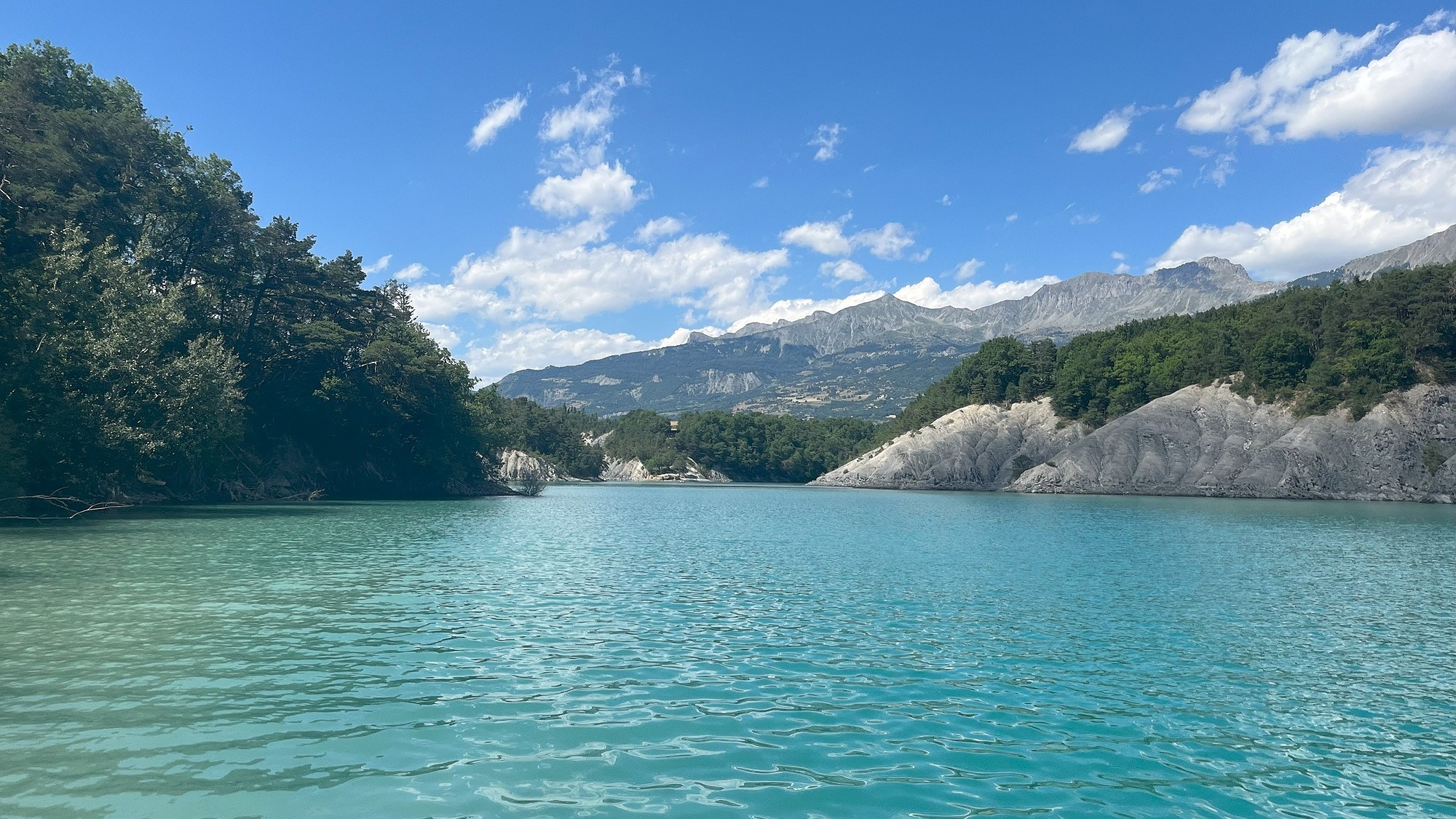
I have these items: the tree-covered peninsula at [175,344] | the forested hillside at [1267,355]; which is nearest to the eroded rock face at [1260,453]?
the forested hillside at [1267,355]

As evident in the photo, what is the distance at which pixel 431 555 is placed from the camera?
40562mm

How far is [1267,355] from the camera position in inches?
5044

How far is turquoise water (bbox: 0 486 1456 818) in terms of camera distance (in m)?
11.4

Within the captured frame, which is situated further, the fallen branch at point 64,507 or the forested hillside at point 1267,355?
the forested hillside at point 1267,355

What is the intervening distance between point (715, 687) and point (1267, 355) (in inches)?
5604

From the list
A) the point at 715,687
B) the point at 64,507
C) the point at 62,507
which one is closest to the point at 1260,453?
the point at 715,687

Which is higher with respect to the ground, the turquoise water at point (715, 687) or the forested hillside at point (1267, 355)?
the forested hillside at point (1267, 355)

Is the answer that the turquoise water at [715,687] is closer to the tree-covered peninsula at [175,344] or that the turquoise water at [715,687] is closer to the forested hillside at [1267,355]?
the tree-covered peninsula at [175,344]

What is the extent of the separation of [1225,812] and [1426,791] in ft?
12.2

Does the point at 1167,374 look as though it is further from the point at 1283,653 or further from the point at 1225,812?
the point at 1225,812

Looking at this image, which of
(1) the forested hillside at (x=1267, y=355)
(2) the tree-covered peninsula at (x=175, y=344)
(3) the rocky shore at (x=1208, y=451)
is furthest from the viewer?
(1) the forested hillside at (x=1267, y=355)

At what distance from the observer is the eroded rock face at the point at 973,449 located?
157 m

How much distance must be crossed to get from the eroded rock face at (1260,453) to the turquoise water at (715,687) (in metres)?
88.5

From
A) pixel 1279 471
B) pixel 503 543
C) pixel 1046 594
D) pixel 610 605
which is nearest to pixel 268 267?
pixel 503 543
